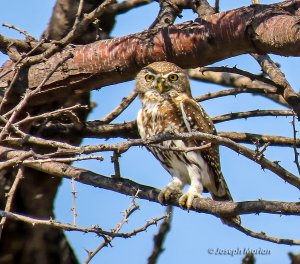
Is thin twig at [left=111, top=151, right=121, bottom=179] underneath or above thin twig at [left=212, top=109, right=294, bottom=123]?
underneath

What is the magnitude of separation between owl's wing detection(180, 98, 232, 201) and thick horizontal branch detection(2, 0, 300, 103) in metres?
0.42

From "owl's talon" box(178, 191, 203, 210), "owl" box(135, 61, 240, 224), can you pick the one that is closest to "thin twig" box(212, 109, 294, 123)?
"owl" box(135, 61, 240, 224)

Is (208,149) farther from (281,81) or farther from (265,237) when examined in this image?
(265,237)

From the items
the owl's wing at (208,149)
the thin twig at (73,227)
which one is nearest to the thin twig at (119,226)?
the thin twig at (73,227)

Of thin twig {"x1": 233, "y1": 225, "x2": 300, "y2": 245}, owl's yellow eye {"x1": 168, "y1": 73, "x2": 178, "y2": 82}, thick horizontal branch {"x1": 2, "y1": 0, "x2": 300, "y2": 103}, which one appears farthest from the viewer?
owl's yellow eye {"x1": 168, "y1": 73, "x2": 178, "y2": 82}

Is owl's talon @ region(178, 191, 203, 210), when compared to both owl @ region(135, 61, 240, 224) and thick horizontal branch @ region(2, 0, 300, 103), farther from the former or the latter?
thick horizontal branch @ region(2, 0, 300, 103)

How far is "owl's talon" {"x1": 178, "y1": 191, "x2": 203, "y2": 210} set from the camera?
5401 millimetres

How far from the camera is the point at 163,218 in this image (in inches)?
182

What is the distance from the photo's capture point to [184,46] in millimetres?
5574

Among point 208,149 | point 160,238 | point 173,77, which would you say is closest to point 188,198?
point 208,149

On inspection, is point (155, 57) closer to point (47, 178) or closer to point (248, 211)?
point (47, 178)

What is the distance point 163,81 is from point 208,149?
83 cm

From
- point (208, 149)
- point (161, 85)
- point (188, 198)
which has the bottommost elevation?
point (188, 198)

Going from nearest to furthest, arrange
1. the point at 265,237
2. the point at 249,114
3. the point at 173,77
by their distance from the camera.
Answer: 1. the point at 265,237
2. the point at 249,114
3. the point at 173,77
